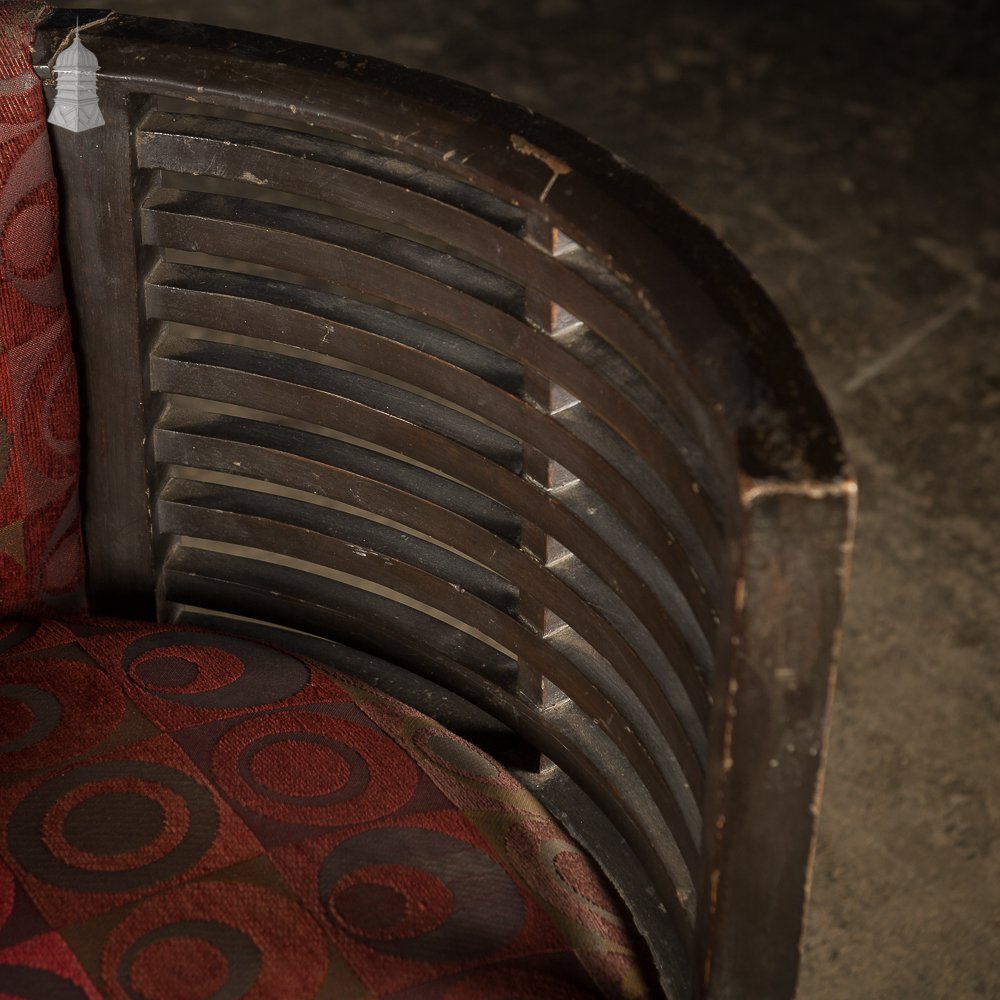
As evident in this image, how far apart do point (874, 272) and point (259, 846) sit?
2536 mm

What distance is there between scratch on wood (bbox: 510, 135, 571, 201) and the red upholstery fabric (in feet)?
1.16

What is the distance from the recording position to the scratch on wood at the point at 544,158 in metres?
0.84

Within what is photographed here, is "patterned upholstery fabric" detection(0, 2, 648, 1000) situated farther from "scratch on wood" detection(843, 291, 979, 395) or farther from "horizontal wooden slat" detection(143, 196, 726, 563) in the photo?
"scratch on wood" detection(843, 291, 979, 395)

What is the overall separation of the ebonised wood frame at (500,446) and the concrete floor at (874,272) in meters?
0.91

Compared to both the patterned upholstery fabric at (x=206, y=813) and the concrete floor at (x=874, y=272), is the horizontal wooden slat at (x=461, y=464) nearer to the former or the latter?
the patterned upholstery fabric at (x=206, y=813)

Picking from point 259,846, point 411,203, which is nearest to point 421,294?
point 411,203

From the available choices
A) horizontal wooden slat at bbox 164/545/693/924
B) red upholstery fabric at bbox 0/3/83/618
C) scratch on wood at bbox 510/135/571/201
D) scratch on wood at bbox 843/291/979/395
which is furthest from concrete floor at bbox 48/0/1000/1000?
scratch on wood at bbox 510/135/571/201

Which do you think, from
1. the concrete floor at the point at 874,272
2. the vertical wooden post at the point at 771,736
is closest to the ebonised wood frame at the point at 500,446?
the vertical wooden post at the point at 771,736

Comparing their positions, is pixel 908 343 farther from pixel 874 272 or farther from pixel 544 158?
pixel 544 158

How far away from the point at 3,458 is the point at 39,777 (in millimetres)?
253

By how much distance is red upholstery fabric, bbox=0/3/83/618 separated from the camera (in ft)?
3.29

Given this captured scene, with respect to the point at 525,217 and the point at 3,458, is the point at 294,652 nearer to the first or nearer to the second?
the point at 3,458


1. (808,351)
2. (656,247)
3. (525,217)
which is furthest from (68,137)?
(808,351)

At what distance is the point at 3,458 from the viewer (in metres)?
1.06
